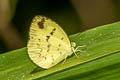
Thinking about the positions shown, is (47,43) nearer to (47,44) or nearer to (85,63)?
(47,44)

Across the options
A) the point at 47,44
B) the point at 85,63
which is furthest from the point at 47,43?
the point at 85,63

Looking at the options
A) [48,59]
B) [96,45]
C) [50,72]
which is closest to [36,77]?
[50,72]

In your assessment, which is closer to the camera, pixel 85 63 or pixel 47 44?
pixel 85 63

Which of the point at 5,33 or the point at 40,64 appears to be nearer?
the point at 40,64

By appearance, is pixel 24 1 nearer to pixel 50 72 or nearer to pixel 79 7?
pixel 79 7
